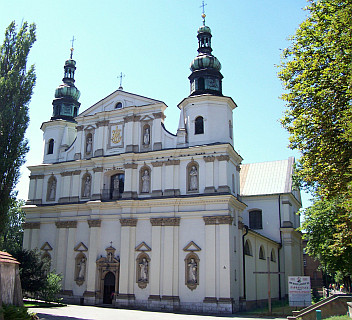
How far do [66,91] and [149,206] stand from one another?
47.3 ft

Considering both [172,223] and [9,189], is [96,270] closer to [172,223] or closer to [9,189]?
[172,223]

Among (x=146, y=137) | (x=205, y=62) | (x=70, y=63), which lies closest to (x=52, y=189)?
(x=146, y=137)

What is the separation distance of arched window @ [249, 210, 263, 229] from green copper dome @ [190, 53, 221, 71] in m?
16.1

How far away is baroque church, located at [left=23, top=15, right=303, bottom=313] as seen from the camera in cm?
2638

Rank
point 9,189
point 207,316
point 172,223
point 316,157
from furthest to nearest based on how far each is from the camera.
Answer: point 172,223 < point 207,316 < point 9,189 < point 316,157

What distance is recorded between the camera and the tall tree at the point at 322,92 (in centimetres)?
1427

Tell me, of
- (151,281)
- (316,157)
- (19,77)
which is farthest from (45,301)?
(316,157)

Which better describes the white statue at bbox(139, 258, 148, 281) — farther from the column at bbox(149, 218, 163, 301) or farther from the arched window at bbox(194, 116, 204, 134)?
the arched window at bbox(194, 116, 204, 134)

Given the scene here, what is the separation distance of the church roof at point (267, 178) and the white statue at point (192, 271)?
1578 cm

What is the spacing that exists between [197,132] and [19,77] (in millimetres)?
12638

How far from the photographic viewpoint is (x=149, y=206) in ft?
94.3

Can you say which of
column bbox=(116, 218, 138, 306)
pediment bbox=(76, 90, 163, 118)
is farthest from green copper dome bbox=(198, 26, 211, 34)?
column bbox=(116, 218, 138, 306)

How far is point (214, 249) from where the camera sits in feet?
85.1

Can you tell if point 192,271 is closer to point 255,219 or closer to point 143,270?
point 143,270
